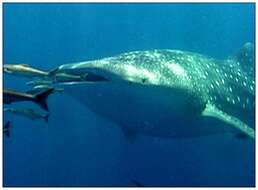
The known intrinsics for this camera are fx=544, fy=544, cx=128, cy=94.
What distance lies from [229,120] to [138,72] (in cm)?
141

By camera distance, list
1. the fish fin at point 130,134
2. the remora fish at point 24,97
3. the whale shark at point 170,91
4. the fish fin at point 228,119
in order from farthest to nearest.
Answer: the fish fin at point 130,134 → the fish fin at point 228,119 → the whale shark at point 170,91 → the remora fish at point 24,97

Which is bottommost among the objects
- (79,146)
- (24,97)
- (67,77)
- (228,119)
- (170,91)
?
(79,146)

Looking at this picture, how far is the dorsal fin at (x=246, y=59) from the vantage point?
27.4ft

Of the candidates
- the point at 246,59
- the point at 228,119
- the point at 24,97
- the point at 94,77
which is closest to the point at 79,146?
the point at 246,59

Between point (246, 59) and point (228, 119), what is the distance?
5.43 ft

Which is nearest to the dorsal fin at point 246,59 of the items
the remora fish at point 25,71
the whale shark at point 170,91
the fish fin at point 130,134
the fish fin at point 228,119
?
the whale shark at point 170,91

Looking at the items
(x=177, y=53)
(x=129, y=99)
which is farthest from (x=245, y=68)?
(x=129, y=99)

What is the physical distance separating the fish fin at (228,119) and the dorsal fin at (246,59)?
1296 mm

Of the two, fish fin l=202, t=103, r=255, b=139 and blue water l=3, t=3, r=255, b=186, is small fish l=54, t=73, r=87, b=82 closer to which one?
fish fin l=202, t=103, r=255, b=139

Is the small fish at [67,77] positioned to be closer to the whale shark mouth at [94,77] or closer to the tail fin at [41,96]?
the whale shark mouth at [94,77]

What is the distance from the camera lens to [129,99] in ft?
Result: 22.5

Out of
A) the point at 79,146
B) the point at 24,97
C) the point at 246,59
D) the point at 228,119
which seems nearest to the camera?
the point at 24,97

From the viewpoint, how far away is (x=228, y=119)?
7070 millimetres

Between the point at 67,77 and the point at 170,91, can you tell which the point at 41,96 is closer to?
the point at 67,77
